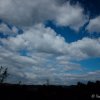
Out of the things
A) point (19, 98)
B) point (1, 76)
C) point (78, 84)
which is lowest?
point (19, 98)

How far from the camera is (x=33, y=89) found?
936 inches

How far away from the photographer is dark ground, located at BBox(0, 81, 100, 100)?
22.9m

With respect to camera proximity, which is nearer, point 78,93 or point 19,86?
point 19,86

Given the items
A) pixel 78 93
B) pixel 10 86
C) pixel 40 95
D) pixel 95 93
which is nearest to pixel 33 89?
pixel 40 95

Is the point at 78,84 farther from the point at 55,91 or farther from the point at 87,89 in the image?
the point at 55,91

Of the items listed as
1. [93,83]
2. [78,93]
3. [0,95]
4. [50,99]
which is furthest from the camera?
[93,83]

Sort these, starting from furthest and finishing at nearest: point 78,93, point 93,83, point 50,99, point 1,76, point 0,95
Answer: point 1,76, point 93,83, point 78,93, point 50,99, point 0,95

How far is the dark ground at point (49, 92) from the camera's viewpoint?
22.9 metres

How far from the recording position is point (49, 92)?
24.4 m

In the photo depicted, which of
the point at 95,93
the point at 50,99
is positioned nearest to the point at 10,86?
the point at 50,99

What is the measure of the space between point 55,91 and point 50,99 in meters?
1.10

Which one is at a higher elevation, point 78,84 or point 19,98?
point 78,84

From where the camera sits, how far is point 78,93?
85.0 ft

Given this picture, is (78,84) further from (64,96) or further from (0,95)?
(0,95)
